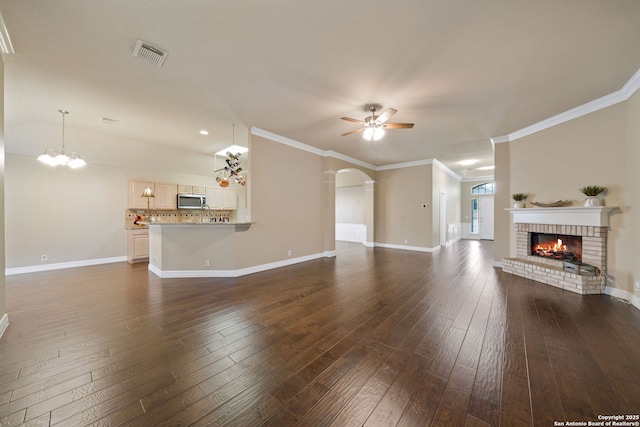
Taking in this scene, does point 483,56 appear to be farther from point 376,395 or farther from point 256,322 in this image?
point 256,322

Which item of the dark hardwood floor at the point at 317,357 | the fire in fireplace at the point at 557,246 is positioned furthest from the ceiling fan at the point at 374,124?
the fire in fireplace at the point at 557,246

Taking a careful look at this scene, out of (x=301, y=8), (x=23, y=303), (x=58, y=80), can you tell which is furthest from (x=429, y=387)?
(x=58, y=80)

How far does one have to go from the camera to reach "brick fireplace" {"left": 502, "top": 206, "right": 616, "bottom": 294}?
3.40 metres

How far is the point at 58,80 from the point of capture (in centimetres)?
293

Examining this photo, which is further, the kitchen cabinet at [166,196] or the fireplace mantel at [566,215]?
the kitchen cabinet at [166,196]

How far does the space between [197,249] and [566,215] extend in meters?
6.66

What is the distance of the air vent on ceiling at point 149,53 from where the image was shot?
2309mm

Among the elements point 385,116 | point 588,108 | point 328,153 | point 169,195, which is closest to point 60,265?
point 169,195

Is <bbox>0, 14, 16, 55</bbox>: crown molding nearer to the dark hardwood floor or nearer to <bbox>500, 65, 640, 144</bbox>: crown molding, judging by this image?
the dark hardwood floor

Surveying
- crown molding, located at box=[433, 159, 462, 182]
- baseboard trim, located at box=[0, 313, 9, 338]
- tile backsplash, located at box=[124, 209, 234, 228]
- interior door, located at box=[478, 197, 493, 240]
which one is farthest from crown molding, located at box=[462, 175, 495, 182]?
baseboard trim, located at box=[0, 313, 9, 338]

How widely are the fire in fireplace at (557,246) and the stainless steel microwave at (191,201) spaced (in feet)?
28.6

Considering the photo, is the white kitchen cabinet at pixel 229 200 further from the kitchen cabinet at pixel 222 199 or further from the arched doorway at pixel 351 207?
the arched doorway at pixel 351 207

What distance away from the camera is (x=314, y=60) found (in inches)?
100

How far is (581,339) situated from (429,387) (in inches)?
73.6
